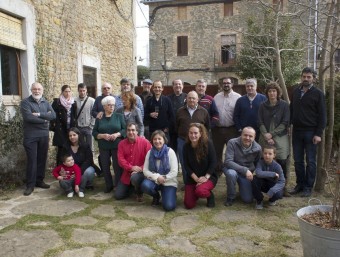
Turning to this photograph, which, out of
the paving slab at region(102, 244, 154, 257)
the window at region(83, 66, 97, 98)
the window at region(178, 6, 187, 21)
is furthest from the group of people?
the window at region(178, 6, 187, 21)

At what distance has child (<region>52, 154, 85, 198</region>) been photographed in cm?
470

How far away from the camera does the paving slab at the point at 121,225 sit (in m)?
3.56

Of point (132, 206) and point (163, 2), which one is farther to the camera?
point (163, 2)

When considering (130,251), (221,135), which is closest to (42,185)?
(130,251)

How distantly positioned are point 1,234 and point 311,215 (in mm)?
2964

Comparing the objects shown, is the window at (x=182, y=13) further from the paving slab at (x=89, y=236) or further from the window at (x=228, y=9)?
the paving slab at (x=89, y=236)

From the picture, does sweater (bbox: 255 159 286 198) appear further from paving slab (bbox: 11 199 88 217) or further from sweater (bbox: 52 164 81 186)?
sweater (bbox: 52 164 81 186)

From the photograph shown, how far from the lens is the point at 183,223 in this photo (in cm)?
370

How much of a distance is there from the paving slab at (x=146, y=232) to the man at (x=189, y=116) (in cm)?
143

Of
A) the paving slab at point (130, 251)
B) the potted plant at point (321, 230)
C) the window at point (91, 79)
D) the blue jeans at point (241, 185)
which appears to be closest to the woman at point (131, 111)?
the blue jeans at point (241, 185)

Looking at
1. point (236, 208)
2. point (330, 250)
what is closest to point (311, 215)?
point (330, 250)

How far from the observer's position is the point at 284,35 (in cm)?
1403

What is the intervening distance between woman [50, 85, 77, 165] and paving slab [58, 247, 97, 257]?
2.58m

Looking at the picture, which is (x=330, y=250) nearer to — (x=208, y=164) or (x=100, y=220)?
(x=208, y=164)
